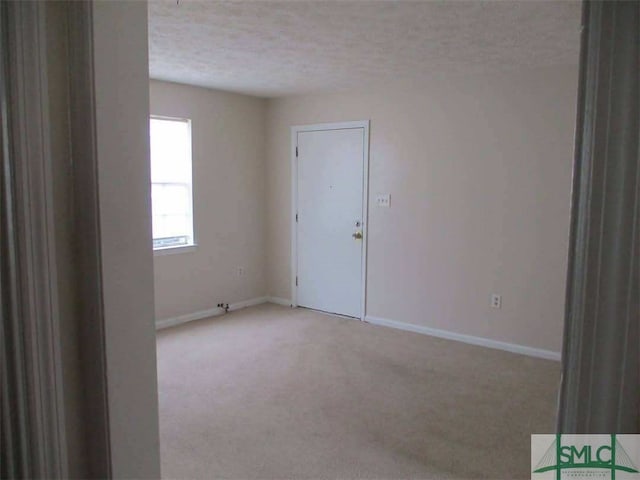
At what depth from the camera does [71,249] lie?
1.04 meters

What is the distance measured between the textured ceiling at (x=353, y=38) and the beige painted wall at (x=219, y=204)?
64 cm

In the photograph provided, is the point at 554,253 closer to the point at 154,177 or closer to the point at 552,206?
the point at 552,206

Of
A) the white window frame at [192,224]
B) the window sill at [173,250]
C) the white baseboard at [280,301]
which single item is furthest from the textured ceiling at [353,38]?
the white baseboard at [280,301]

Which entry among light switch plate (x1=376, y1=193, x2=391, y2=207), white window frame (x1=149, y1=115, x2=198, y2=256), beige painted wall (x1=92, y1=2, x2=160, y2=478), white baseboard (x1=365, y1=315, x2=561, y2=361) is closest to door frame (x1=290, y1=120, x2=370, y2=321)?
light switch plate (x1=376, y1=193, x2=391, y2=207)

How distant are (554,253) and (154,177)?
12.2 ft

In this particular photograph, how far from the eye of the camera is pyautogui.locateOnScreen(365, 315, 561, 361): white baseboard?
4273mm

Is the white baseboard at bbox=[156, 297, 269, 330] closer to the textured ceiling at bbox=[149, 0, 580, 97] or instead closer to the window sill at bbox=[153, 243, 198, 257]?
the window sill at bbox=[153, 243, 198, 257]

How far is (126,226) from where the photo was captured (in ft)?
3.63

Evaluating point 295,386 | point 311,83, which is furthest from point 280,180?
point 295,386

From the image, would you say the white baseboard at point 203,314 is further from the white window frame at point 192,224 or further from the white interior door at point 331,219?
the white window frame at point 192,224

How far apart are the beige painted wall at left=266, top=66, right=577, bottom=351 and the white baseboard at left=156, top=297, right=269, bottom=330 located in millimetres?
1515

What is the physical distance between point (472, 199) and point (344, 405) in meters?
2.27

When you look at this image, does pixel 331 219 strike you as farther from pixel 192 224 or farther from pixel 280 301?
pixel 192 224

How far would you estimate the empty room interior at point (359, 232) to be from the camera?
284 cm
